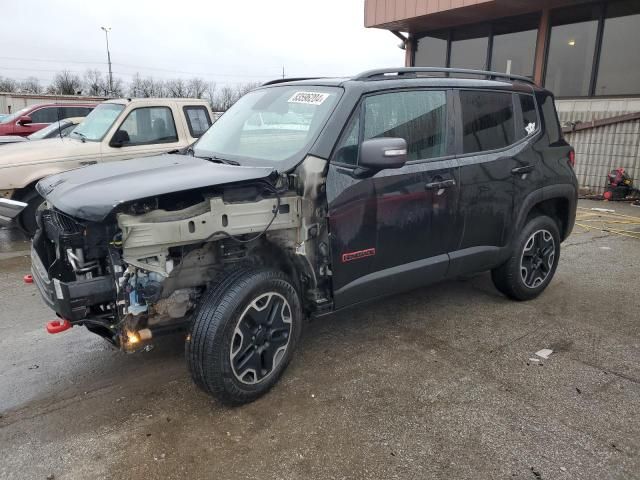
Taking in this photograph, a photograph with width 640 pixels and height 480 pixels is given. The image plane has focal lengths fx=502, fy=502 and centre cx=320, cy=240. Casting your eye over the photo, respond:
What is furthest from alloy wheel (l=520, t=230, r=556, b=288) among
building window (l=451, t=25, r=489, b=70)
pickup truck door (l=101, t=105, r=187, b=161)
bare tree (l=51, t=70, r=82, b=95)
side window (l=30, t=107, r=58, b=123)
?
bare tree (l=51, t=70, r=82, b=95)

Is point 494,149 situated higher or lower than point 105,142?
higher

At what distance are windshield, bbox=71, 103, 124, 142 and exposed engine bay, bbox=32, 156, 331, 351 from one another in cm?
451

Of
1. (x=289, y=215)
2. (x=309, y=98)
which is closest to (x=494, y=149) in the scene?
(x=309, y=98)

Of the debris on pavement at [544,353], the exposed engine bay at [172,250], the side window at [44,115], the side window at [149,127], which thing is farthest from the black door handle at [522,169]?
the side window at [44,115]

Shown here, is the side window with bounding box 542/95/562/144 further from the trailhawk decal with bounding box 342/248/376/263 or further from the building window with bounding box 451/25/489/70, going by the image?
the building window with bounding box 451/25/489/70

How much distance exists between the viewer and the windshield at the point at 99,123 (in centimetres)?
727

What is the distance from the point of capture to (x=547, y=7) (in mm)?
11469

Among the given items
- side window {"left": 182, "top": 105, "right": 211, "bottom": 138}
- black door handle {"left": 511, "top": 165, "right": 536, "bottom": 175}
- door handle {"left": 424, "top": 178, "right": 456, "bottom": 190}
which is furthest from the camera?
side window {"left": 182, "top": 105, "right": 211, "bottom": 138}

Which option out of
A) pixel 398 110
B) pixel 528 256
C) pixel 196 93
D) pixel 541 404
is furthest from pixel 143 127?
pixel 196 93

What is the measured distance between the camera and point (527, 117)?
4461 millimetres

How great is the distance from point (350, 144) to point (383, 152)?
0.33 meters

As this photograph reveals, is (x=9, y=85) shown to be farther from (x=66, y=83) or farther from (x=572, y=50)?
(x=572, y=50)

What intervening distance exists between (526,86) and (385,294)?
2.41 m

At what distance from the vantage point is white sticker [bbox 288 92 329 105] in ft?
11.3
